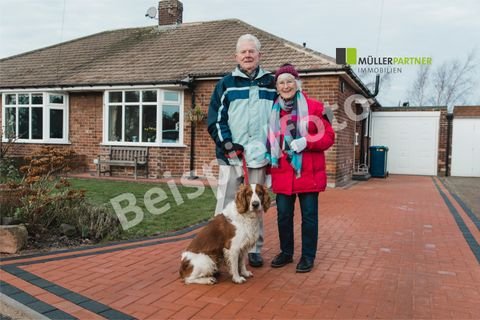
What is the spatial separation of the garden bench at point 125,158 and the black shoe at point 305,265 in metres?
9.21

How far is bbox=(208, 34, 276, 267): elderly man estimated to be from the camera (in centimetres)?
387

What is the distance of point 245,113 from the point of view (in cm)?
390

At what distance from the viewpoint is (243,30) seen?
14.8 m

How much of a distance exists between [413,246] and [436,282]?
1416 millimetres

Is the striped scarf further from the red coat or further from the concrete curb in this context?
the concrete curb

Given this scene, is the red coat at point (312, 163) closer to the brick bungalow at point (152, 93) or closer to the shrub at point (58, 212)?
the shrub at point (58, 212)

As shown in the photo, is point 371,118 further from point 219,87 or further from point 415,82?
point 415,82

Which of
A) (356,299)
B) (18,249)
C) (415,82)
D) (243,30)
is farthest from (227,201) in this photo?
(415,82)

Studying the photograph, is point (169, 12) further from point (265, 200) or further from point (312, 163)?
point (265, 200)

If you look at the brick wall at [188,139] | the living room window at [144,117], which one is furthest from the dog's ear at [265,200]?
the living room window at [144,117]

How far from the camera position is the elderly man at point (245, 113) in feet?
12.7

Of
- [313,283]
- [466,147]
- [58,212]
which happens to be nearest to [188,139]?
[58,212]

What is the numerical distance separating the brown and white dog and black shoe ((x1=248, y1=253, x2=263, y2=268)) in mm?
508

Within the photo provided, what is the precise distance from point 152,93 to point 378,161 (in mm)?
8600
